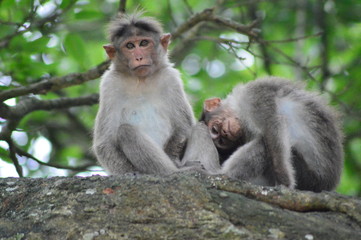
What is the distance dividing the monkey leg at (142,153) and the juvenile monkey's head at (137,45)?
1013mm

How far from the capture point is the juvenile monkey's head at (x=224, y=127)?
797 centimetres

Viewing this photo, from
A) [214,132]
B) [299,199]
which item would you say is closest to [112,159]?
[214,132]

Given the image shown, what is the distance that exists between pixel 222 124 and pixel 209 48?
6939mm

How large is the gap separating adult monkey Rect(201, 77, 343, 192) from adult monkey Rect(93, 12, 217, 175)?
1.95 ft

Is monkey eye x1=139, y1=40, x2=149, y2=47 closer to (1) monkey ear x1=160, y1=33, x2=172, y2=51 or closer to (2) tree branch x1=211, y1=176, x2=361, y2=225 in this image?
(1) monkey ear x1=160, y1=33, x2=172, y2=51

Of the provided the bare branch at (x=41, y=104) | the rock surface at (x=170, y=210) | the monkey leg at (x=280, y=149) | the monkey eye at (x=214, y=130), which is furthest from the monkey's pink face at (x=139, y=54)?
the rock surface at (x=170, y=210)

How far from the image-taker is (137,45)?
28.1ft

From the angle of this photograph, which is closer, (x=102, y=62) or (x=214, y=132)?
(x=214, y=132)

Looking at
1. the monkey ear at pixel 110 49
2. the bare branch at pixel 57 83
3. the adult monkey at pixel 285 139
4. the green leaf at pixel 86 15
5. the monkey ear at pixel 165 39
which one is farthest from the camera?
the monkey ear at pixel 165 39

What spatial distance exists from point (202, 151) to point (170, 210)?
2494mm

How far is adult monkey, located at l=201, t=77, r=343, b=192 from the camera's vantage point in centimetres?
709

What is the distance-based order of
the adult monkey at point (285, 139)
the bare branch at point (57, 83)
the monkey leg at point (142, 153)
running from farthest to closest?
the bare branch at point (57, 83) → the monkey leg at point (142, 153) → the adult monkey at point (285, 139)

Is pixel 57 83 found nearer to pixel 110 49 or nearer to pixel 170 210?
pixel 110 49

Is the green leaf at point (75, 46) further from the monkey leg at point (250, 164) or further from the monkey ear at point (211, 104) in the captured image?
the monkey leg at point (250, 164)
